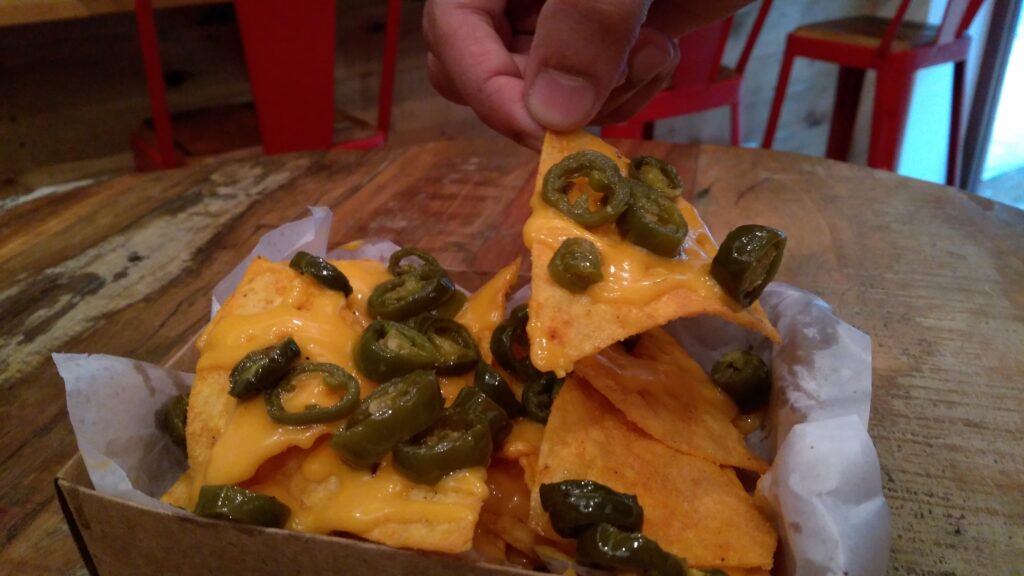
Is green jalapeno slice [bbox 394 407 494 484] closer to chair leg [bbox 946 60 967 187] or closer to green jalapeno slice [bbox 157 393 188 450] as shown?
green jalapeno slice [bbox 157 393 188 450]

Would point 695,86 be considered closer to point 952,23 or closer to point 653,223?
point 952,23

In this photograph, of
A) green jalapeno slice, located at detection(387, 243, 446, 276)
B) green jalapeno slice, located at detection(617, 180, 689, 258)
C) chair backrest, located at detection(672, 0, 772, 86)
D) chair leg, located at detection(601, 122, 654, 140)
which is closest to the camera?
green jalapeno slice, located at detection(617, 180, 689, 258)

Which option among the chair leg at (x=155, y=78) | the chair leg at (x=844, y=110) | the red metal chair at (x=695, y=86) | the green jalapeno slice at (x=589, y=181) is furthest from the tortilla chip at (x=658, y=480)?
the chair leg at (x=844, y=110)

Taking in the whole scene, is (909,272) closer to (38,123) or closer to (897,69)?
(897,69)

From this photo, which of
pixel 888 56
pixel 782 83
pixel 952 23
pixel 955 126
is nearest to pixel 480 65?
pixel 888 56

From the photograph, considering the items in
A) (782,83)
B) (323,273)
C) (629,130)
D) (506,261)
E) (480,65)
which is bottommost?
(629,130)

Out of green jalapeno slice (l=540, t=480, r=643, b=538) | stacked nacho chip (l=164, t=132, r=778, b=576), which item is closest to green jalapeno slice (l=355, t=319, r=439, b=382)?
stacked nacho chip (l=164, t=132, r=778, b=576)

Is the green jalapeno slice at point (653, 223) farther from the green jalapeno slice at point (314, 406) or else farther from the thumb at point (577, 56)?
the green jalapeno slice at point (314, 406)
